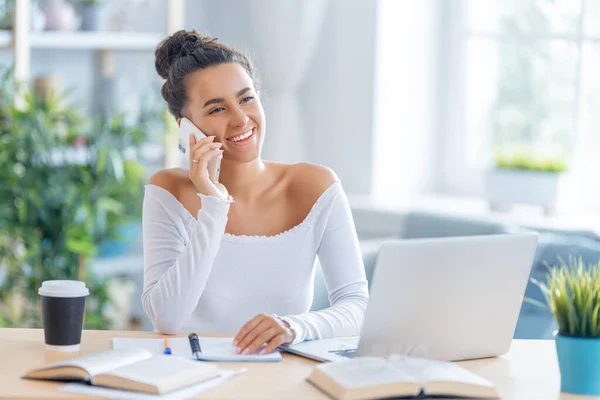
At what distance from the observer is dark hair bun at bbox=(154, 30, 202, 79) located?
7.87 feet

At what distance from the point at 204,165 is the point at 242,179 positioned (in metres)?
0.24

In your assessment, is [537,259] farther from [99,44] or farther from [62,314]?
[99,44]

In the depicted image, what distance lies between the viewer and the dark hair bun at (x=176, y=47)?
2.40 meters

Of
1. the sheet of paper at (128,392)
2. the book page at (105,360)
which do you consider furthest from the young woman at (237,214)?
the sheet of paper at (128,392)

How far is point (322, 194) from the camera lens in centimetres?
239

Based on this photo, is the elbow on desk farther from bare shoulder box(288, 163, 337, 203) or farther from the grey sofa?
the grey sofa

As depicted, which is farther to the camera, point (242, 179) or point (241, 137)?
point (242, 179)

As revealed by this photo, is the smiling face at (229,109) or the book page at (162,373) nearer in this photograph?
the book page at (162,373)

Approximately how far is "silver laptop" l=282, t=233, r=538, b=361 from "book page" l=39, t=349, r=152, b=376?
0.31 meters

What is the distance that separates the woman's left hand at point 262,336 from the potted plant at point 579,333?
1.63 ft

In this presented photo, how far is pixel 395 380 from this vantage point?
4.92ft

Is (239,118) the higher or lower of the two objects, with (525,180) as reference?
higher

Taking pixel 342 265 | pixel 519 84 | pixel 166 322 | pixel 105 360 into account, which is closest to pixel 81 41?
pixel 519 84

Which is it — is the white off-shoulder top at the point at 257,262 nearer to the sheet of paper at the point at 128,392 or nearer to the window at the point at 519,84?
the sheet of paper at the point at 128,392
